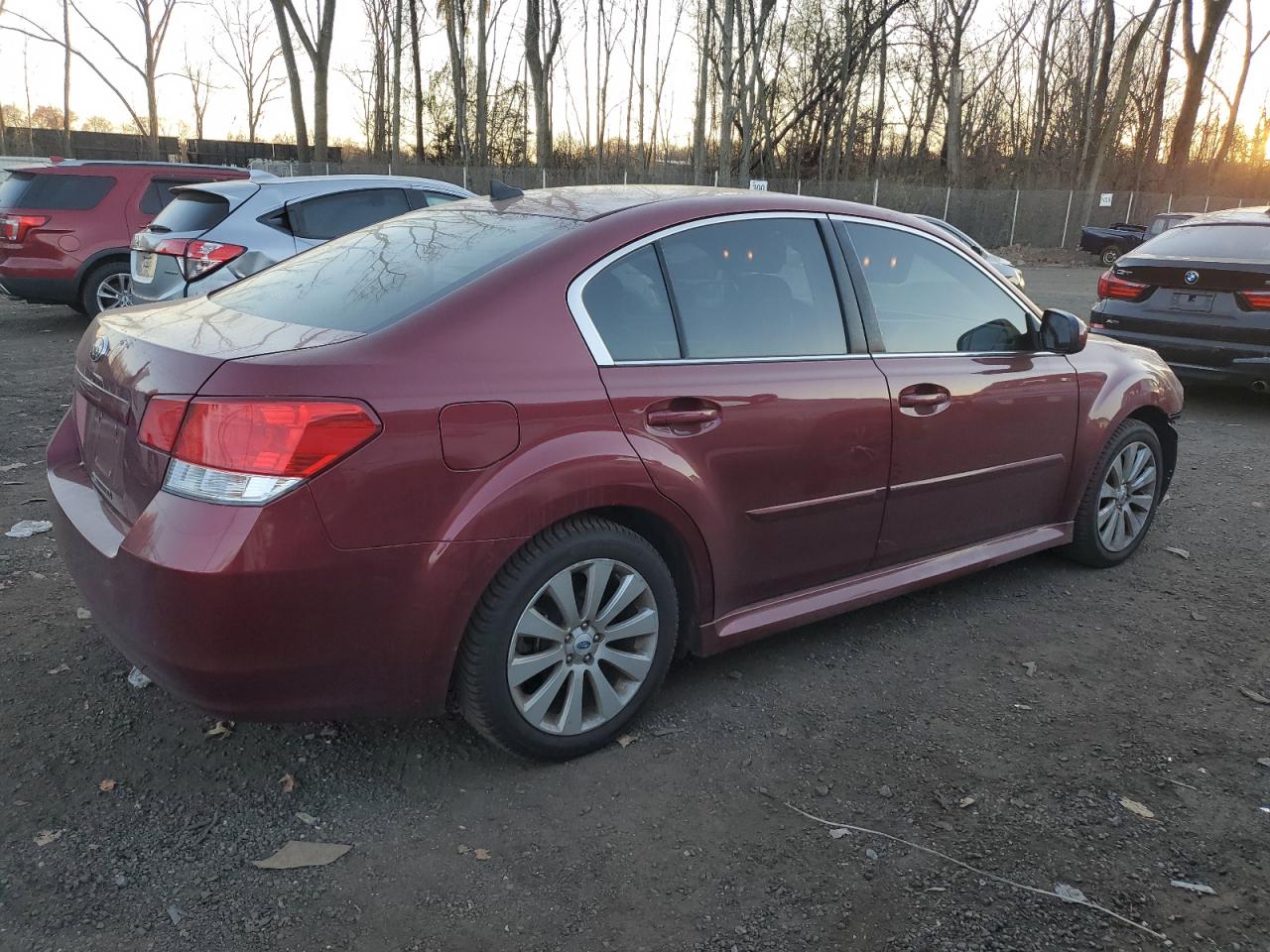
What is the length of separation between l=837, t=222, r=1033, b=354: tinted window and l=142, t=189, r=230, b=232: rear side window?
6.15 metres

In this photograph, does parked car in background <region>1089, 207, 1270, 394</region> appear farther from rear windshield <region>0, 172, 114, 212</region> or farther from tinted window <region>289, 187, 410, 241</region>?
rear windshield <region>0, 172, 114, 212</region>

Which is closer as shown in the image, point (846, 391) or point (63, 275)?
point (846, 391)

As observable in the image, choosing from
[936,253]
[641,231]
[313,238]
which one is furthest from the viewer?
[313,238]

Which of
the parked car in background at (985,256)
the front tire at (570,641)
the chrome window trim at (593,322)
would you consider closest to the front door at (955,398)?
the parked car in background at (985,256)

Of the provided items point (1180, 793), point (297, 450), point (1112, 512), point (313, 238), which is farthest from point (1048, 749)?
point (313, 238)

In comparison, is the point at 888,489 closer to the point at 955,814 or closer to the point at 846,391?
the point at 846,391

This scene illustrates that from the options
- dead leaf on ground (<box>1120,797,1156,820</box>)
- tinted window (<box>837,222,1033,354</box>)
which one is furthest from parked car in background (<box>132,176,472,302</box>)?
dead leaf on ground (<box>1120,797,1156,820</box>)

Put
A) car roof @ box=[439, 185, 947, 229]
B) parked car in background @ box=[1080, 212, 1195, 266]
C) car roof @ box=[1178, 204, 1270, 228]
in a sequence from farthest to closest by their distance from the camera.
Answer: parked car in background @ box=[1080, 212, 1195, 266], car roof @ box=[1178, 204, 1270, 228], car roof @ box=[439, 185, 947, 229]

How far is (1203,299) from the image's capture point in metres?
7.84

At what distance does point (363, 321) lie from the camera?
274 cm

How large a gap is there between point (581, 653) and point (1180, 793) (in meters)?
1.82

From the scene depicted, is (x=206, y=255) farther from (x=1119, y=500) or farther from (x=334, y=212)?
(x=1119, y=500)

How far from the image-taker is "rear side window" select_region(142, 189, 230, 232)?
8141 millimetres

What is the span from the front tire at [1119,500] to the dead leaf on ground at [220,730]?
3620 millimetres
